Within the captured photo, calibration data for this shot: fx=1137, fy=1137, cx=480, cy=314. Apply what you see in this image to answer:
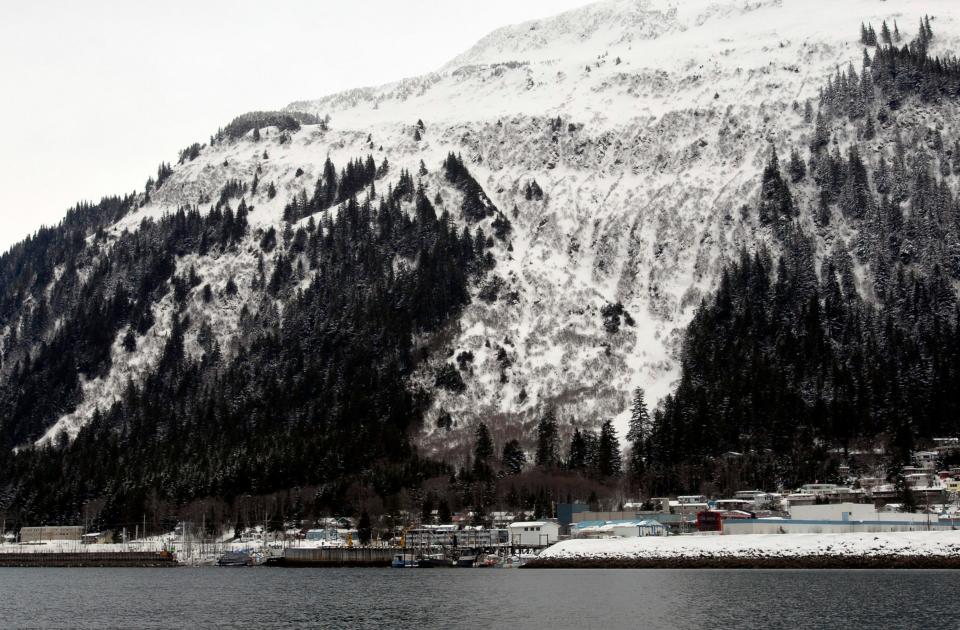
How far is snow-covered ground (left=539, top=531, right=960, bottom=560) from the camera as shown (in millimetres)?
135000

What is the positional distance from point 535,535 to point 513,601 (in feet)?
310

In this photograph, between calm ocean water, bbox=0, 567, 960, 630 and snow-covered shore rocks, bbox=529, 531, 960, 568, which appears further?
snow-covered shore rocks, bbox=529, 531, 960, 568

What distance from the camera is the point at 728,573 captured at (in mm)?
136875

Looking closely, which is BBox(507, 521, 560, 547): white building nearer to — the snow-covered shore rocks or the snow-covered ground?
the snow-covered ground

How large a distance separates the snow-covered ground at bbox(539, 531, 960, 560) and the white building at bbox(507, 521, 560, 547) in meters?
20.5

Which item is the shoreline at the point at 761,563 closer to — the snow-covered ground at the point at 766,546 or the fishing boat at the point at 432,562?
the snow-covered ground at the point at 766,546

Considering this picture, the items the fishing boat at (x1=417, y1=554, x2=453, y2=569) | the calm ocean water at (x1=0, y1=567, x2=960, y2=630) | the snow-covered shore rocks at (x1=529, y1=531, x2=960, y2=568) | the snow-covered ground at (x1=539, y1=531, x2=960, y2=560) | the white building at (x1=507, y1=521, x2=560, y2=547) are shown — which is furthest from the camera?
the white building at (x1=507, y1=521, x2=560, y2=547)

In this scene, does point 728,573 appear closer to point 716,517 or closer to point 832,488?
point 716,517

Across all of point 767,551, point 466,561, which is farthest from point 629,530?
point 767,551

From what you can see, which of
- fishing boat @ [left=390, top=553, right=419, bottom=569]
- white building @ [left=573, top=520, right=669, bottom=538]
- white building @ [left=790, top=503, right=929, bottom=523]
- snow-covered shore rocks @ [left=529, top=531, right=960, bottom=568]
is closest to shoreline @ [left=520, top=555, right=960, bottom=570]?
snow-covered shore rocks @ [left=529, top=531, right=960, bottom=568]

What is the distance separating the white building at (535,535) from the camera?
196625mm

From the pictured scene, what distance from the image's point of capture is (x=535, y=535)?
198m

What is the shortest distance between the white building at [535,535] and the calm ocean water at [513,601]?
4641 cm

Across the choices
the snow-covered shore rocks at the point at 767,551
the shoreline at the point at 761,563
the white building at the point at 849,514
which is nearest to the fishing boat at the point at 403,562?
the shoreline at the point at 761,563
